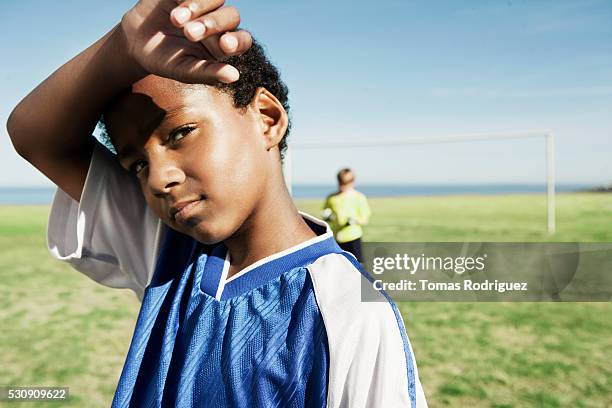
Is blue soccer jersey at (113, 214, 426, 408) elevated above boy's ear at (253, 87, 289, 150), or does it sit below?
below

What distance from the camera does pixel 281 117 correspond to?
1.08 metres

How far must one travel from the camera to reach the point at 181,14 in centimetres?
66

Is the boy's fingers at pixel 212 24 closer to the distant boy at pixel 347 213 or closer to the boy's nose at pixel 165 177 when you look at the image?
the boy's nose at pixel 165 177

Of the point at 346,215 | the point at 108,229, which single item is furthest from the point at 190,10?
the point at 346,215

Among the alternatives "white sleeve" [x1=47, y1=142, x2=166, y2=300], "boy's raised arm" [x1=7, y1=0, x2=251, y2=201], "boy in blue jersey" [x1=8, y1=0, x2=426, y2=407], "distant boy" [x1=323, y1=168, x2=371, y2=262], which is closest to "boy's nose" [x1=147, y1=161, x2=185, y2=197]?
"boy in blue jersey" [x1=8, y1=0, x2=426, y2=407]

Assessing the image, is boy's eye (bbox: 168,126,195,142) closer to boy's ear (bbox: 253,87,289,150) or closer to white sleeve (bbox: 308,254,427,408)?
boy's ear (bbox: 253,87,289,150)

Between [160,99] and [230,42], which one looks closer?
[230,42]

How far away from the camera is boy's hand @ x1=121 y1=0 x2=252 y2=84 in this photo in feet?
2.22

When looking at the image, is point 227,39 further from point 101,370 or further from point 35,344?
point 35,344

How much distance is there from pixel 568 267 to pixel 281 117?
4597 millimetres

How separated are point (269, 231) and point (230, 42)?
0.47 metres

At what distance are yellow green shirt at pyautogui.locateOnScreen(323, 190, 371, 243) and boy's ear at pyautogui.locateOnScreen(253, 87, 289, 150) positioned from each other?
485 centimetres

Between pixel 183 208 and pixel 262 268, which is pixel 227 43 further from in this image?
pixel 262 268

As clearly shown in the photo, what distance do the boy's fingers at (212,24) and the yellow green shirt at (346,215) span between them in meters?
5.22
